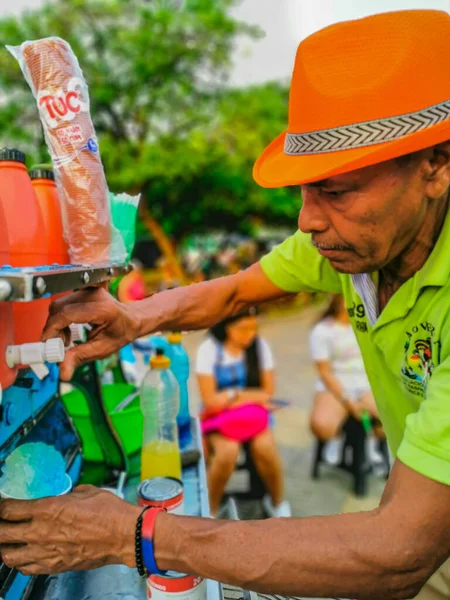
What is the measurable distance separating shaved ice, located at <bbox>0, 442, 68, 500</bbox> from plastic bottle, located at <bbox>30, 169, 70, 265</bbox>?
1.65ft

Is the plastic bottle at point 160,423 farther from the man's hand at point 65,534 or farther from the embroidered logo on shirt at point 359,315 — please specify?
the embroidered logo on shirt at point 359,315

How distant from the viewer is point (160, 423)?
1762 millimetres

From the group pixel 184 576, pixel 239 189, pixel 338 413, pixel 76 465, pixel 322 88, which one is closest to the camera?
pixel 184 576

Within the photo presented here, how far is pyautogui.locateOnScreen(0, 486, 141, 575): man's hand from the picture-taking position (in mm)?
1044

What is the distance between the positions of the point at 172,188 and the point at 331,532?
15.8 m

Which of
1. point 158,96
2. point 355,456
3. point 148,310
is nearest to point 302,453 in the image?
point 355,456

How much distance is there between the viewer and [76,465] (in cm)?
156

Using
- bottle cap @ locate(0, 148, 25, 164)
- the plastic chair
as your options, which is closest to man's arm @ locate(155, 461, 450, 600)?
bottle cap @ locate(0, 148, 25, 164)

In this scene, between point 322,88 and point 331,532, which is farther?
point 322,88

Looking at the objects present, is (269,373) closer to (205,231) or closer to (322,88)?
(322,88)

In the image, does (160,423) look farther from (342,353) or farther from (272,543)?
(342,353)

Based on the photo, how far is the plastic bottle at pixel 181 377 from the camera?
7.01 feet

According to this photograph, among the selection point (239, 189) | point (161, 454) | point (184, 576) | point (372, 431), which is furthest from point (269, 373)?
point (239, 189)

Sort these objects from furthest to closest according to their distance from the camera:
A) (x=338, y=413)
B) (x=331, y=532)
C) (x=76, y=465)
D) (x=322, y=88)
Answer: (x=338, y=413) < (x=76, y=465) < (x=322, y=88) < (x=331, y=532)
